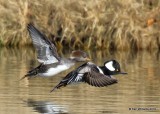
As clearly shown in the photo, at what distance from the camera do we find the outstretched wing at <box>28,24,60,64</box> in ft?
42.8

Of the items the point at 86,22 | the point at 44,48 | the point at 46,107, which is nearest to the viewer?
the point at 46,107

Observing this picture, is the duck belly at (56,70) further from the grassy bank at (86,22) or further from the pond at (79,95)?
the grassy bank at (86,22)

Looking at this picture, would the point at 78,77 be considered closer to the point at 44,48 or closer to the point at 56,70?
the point at 56,70

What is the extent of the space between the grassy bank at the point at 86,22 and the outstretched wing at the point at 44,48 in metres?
12.6

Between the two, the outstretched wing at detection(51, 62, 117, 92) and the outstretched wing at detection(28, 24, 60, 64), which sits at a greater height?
the outstretched wing at detection(28, 24, 60, 64)

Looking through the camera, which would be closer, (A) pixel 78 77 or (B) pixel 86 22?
(A) pixel 78 77

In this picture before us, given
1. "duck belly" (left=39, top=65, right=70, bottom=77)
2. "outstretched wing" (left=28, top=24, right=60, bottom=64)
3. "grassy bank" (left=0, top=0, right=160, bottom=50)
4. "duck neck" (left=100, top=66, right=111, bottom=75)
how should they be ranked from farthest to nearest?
"grassy bank" (left=0, top=0, right=160, bottom=50) < "outstretched wing" (left=28, top=24, right=60, bottom=64) < "duck belly" (left=39, top=65, right=70, bottom=77) < "duck neck" (left=100, top=66, right=111, bottom=75)

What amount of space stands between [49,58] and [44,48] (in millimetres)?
233

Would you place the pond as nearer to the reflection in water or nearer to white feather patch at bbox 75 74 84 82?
the reflection in water

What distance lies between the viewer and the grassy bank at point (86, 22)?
85.0 ft

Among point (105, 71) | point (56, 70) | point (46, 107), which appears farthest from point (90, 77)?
point (56, 70)

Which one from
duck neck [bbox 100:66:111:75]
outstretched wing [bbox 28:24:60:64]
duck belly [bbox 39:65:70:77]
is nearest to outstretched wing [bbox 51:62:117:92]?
duck neck [bbox 100:66:111:75]

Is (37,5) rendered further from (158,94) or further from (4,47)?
(158,94)

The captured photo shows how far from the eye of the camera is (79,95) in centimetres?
1338
